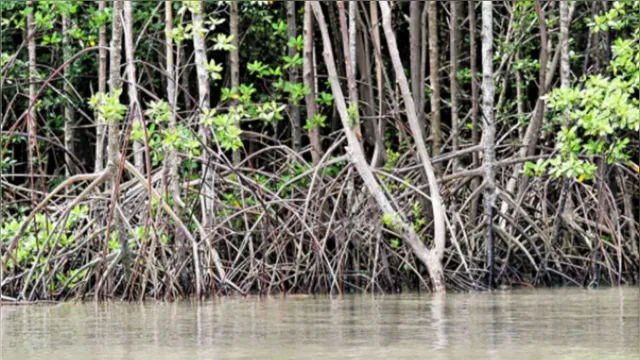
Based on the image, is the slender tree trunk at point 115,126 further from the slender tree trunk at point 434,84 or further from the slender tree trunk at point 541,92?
the slender tree trunk at point 541,92

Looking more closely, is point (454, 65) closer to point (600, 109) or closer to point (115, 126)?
point (600, 109)

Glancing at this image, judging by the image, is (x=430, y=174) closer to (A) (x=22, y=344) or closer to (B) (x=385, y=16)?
(B) (x=385, y=16)

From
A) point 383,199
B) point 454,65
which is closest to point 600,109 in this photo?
point 383,199

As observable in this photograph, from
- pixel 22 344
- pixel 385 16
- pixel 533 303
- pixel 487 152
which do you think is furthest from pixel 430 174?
pixel 22 344

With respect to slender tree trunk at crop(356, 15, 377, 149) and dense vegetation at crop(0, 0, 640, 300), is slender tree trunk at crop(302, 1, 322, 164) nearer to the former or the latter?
dense vegetation at crop(0, 0, 640, 300)

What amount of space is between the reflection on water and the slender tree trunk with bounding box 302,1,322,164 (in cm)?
219

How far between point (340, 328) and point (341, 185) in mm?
3580

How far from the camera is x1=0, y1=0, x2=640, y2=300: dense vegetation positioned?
877 centimetres

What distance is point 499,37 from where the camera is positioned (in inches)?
459

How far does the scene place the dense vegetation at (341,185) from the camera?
8.77m

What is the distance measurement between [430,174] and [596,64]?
2185 mm

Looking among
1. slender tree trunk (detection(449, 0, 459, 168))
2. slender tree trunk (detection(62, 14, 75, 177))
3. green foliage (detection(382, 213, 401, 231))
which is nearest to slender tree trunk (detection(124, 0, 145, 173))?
slender tree trunk (detection(62, 14, 75, 177))

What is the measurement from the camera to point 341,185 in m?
9.69

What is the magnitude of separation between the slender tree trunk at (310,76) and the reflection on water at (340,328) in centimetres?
Answer: 219
